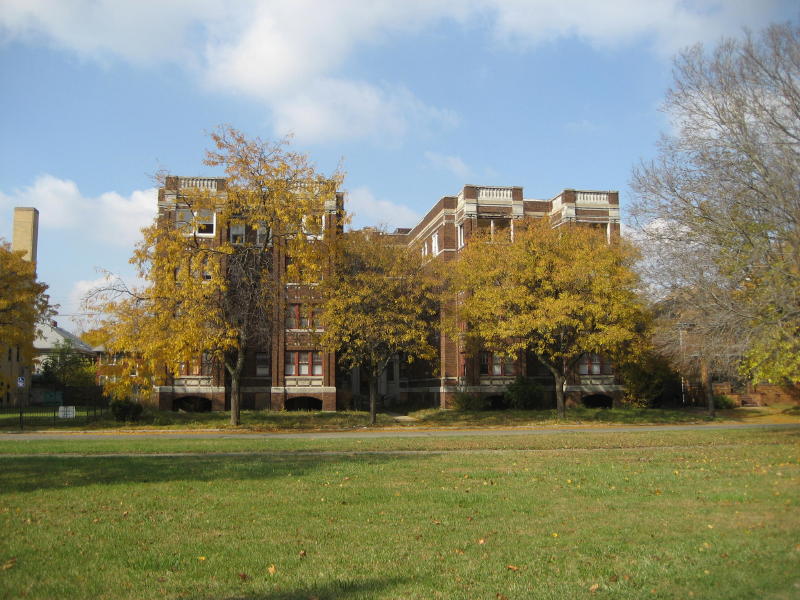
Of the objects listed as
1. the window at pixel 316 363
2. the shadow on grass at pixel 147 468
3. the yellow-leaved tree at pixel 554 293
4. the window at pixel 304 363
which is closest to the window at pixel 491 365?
the yellow-leaved tree at pixel 554 293

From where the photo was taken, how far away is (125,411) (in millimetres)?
34000

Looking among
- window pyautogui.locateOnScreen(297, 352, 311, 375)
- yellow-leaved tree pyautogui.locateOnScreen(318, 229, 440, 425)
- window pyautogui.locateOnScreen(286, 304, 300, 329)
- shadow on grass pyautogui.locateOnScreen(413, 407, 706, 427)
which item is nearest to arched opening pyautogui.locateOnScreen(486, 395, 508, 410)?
shadow on grass pyautogui.locateOnScreen(413, 407, 706, 427)

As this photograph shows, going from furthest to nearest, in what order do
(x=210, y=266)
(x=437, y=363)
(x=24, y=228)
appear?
(x=24, y=228) → (x=437, y=363) → (x=210, y=266)

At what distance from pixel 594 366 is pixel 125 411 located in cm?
2934

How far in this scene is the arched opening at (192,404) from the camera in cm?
4281

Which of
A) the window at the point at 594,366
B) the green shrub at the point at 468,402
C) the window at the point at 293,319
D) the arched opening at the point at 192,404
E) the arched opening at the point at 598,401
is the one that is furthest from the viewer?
the arched opening at the point at 598,401

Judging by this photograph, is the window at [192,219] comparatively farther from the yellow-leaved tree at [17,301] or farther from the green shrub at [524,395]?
the green shrub at [524,395]

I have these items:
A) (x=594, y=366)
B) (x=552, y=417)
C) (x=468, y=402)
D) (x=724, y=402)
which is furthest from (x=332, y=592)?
(x=724, y=402)

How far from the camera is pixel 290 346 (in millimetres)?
44250

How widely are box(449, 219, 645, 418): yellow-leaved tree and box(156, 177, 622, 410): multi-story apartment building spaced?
301 cm

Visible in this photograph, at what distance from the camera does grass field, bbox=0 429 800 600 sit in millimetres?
6672

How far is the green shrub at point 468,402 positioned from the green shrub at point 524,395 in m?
1.77

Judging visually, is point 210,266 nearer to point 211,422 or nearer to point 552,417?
point 211,422

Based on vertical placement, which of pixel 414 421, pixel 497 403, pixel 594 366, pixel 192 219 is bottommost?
pixel 414 421
